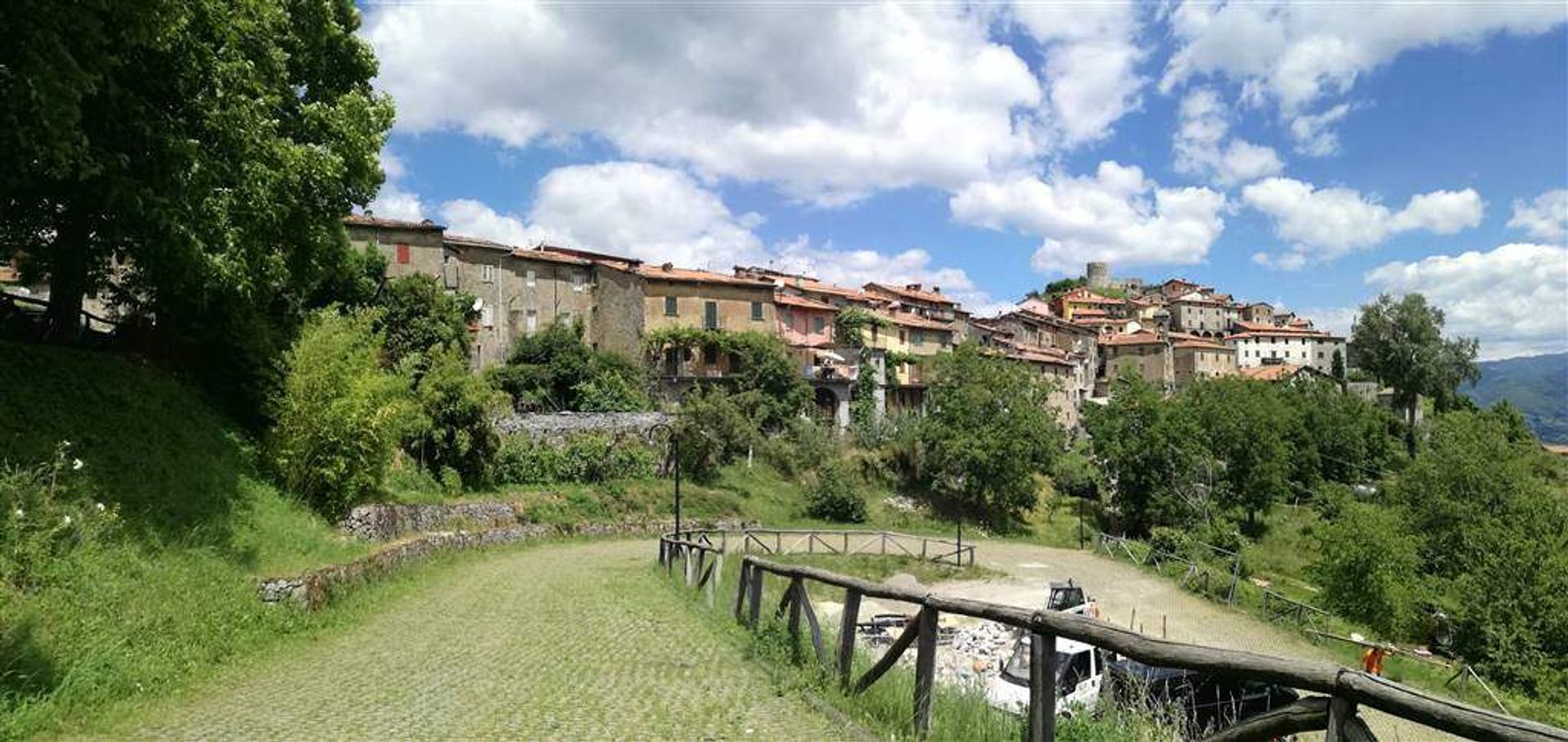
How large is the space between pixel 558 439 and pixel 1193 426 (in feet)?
137

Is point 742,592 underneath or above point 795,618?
underneath

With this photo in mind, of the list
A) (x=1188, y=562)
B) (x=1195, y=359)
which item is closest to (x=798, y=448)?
(x=1188, y=562)

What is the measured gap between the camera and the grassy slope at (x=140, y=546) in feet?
27.8

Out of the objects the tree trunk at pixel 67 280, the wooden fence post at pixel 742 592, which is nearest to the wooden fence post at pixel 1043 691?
the wooden fence post at pixel 742 592

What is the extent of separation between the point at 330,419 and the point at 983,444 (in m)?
42.0

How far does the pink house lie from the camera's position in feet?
216

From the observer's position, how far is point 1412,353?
8988 centimetres

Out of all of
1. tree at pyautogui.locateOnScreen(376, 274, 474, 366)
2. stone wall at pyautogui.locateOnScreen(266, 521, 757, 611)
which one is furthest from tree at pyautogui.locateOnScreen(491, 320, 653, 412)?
stone wall at pyautogui.locateOnScreen(266, 521, 757, 611)

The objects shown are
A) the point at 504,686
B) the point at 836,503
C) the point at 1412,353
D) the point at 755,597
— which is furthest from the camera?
the point at 1412,353

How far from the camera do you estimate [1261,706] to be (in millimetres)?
11969

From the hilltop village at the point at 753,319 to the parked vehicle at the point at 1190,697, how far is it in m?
44.9

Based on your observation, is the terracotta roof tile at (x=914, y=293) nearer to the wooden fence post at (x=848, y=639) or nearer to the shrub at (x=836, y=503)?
the shrub at (x=836, y=503)

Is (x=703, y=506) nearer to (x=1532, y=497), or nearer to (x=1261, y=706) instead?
(x=1261, y=706)

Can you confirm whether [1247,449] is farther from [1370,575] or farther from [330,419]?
[330,419]
